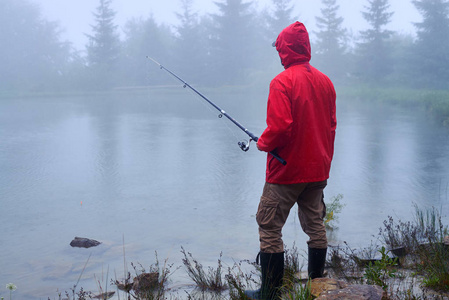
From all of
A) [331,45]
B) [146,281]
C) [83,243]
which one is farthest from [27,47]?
[146,281]

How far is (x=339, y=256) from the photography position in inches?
158

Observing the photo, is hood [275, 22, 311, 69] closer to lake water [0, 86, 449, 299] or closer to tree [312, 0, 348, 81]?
lake water [0, 86, 449, 299]

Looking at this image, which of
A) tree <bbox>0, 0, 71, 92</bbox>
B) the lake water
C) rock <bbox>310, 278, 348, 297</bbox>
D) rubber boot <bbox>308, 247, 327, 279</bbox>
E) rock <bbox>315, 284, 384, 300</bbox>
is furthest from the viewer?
tree <bbox>0, 0, 71, 92</bbox>

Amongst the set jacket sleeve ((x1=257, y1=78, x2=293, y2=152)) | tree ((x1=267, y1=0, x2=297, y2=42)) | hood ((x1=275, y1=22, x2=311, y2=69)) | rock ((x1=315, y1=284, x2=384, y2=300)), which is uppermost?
tree ((x1=267, y1=0, x2=297, y2=42))

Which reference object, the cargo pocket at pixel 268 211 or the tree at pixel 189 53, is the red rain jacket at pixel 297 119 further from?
the tree at pixel 189 53

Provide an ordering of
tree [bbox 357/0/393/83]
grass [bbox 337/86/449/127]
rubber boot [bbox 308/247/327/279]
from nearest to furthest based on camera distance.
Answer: rubber boot [bbox 308/247/327/279] < grass [bbox 337/86/449/127] < tree [bbox 357/0/393/83]

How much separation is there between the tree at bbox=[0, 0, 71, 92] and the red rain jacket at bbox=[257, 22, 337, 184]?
41.6 meters

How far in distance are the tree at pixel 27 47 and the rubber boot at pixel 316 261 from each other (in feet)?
136

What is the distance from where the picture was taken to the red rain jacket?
2729mm

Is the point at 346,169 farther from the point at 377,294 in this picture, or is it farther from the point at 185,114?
the point at 185,114

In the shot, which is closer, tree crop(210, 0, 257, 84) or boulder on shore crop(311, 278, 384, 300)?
boulder on shore crop(311, 278, 384, 300)

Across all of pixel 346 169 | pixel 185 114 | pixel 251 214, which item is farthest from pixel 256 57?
pixel 251 214

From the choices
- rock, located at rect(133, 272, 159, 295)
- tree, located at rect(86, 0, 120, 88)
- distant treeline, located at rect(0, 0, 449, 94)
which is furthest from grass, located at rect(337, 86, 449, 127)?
tree, located at rect(86, 0, 120, 88)

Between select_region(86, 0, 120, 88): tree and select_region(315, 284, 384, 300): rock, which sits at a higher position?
select_region(86, 0, 120, 88): tree
